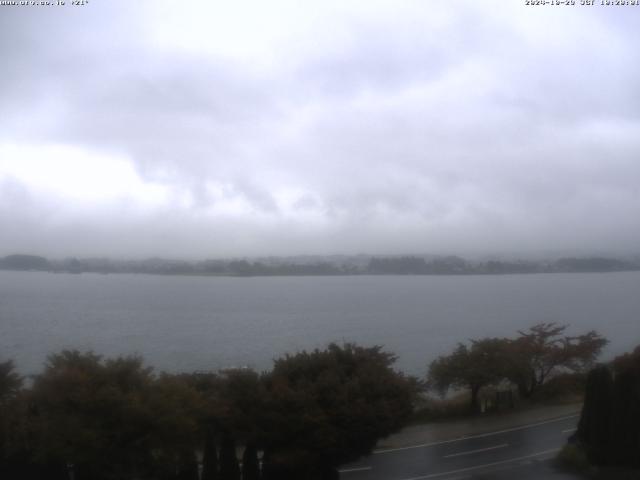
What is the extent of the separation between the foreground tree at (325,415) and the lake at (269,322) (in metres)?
12.3

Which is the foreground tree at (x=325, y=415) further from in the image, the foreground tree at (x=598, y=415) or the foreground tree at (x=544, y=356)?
the foreground tree at (x=544, y=356)

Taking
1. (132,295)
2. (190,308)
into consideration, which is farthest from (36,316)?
(132,295)

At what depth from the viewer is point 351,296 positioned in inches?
3489

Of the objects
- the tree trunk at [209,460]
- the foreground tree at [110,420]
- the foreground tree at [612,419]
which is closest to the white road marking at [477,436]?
the foreground tree at [612,419]

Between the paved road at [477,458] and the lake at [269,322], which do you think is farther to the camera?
the lake at [269,322]

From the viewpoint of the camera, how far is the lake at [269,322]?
40.6 meters

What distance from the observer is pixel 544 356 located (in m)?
29.0

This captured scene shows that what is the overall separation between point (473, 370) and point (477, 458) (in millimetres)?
8036

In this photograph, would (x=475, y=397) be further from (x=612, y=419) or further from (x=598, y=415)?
(x=612, y=419)

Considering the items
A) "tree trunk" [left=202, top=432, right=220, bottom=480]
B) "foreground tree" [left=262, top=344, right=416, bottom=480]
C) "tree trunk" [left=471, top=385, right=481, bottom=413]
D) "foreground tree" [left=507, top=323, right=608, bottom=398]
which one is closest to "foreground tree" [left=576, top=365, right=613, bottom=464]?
"foreground tree" [left=262, top=344, right=416, bottom=480]

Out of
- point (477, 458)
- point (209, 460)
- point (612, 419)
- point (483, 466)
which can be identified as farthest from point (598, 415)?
point (209, 460)

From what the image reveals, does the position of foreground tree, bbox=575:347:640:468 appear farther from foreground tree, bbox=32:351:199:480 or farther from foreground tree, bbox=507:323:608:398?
foreground tree, bbox=507:323:608:398

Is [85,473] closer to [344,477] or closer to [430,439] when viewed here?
[344,477]

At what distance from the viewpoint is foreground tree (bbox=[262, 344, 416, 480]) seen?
47.1ft
